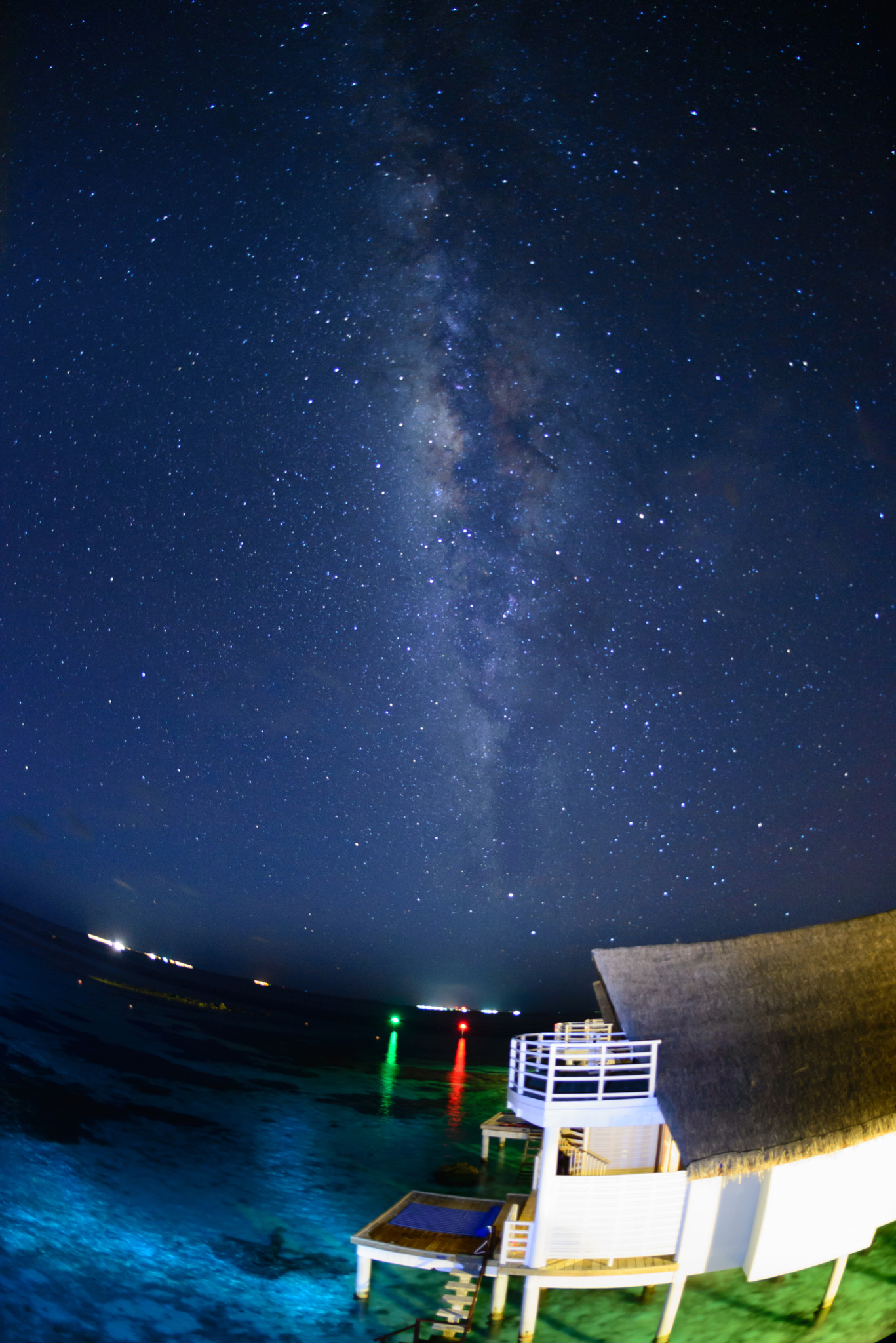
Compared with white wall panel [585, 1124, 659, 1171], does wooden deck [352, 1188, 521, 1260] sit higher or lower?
lower

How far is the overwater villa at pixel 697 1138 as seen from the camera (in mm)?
9688

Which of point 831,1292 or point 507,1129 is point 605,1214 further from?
point 507,1129

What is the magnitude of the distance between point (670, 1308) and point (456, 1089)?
43.6 metres

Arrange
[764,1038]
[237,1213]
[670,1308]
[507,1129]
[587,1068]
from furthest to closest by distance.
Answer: [507,1129] < [237,1213] < [764,1038] < [670,1308] < [587,1068]

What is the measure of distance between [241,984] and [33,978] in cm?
8560

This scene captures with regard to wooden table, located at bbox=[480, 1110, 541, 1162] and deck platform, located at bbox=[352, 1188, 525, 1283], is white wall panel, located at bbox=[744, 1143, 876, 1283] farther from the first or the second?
wooden table, located at bbox=[480, 1110, 541, 1162]

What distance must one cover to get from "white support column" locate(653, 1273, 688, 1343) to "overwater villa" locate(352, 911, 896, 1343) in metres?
0.03

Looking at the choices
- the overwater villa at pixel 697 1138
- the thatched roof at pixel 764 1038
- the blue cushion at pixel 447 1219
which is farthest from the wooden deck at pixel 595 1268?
the blue cushion at pixel 447 1219

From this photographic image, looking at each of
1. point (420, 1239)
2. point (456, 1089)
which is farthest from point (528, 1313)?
point (456, 1089)

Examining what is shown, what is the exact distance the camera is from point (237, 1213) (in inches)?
758

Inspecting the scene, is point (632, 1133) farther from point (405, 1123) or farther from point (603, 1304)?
Result: point (405, 1123)

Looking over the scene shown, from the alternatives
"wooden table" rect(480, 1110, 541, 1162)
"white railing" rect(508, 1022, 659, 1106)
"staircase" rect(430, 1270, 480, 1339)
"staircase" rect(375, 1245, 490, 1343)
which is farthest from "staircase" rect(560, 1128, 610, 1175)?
"wooden table" rect(480, 1110, 541, 1162)

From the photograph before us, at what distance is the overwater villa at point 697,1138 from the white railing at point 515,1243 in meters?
0.03

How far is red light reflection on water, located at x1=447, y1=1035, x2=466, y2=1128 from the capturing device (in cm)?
3853
